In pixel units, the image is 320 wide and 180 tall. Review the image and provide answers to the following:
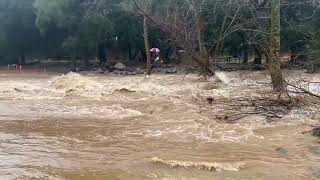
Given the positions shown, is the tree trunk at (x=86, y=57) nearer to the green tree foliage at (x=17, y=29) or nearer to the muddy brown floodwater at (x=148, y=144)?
the green tree foliage at (x=17, y=29)

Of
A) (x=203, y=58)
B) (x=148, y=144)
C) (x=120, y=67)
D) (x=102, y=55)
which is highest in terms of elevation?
(x=203, y=58)

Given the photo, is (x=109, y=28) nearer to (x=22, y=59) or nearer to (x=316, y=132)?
(x=22, y=59)

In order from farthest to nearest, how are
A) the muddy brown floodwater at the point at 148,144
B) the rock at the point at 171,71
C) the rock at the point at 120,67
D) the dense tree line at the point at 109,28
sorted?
1. the rock at the point at 120,67
2. the rock at the point at 171,71
3. the dense tree line at the point at 109,28
4. the muddy brown floodwater at the point at 148,144

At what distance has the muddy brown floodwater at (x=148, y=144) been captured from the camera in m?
6.87

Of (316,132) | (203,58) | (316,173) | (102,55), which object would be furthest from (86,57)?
(316,173)

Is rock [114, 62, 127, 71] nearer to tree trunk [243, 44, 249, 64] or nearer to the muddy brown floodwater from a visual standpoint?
tree trunk [243, 44, 249, 64]

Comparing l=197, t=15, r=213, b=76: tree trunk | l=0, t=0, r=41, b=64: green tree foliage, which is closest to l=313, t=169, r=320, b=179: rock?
l=197, t=15, r=213, b=76: tree trunk

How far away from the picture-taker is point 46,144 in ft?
28.8

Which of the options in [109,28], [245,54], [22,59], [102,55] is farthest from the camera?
[22,59]

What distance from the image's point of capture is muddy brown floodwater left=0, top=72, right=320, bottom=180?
6.87m

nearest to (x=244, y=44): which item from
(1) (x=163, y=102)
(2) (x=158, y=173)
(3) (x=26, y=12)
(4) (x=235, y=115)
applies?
(3) (x=26, y=12)

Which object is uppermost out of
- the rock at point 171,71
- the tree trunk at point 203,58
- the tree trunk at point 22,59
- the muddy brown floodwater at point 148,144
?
the tree trunk at point 203,58

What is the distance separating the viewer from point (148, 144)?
8688 mm

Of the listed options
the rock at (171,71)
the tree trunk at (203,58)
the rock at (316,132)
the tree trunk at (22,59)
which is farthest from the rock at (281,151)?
the tree trunk at (22,59)
